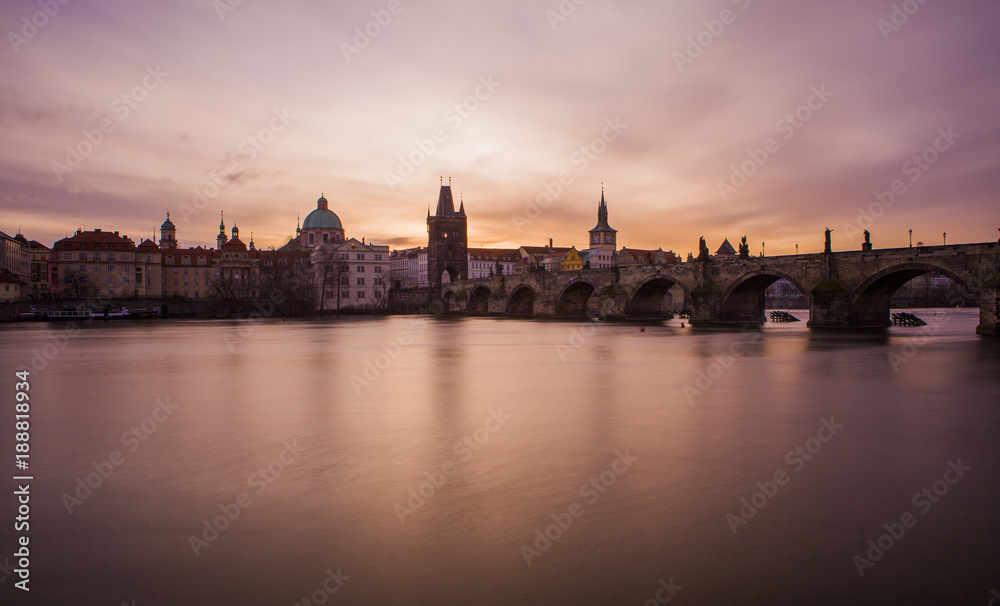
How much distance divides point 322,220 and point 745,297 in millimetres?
87325

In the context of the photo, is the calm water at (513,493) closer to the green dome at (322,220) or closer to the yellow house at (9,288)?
the yellow house at (9,288)

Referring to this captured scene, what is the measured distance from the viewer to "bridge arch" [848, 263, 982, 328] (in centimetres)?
3340

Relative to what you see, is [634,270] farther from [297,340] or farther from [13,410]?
[13,410]

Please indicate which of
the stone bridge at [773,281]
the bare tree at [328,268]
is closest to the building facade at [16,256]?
the bare tree at [328,268]

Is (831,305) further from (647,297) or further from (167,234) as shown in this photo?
(167,234)

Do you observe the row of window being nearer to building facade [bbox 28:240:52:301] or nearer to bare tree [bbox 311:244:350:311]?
bare tree [bbox 311:244:350:311]

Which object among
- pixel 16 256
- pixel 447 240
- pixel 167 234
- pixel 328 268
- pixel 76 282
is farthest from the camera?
pixel 167 234

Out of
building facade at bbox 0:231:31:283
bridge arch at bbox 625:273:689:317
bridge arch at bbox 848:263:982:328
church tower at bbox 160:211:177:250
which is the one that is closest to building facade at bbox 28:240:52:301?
building facade at bbox 0:231:31:283

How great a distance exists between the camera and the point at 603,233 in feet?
516

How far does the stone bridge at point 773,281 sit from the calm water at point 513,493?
19.1 m

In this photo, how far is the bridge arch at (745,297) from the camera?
44.8m

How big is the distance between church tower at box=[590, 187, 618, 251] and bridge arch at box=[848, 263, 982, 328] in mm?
116622

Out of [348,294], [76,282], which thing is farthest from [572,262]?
[76,282]

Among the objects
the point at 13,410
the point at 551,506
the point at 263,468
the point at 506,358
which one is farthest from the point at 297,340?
the point at 551,506
